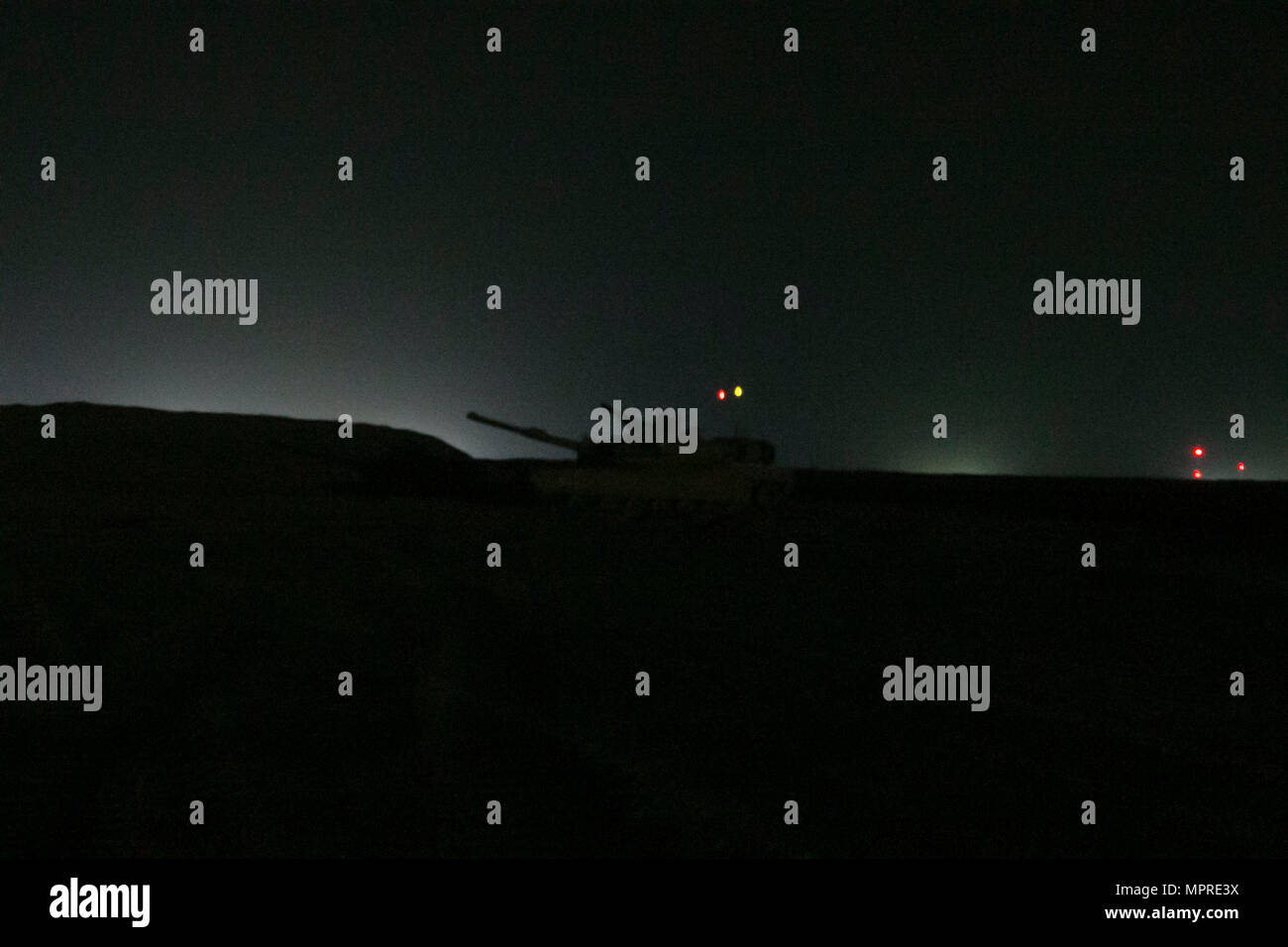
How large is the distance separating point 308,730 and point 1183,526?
875 inches

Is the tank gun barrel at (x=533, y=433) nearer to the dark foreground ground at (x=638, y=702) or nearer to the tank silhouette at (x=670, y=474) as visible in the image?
the tank silhouette at (x=670, y=474)

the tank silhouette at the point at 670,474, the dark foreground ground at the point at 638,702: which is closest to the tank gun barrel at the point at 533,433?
the tank silhouette at the point at 670,474

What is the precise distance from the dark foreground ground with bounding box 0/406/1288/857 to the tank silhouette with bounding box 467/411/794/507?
6.50 m

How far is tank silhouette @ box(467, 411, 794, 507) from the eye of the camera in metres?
26.5

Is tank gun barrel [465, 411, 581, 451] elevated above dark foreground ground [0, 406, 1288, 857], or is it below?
above

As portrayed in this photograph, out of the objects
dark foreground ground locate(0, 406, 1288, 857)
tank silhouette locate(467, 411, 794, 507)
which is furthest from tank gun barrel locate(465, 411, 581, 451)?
dark foreground ground locate(0, 406, 1288, 857)

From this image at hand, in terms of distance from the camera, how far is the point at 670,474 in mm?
26812

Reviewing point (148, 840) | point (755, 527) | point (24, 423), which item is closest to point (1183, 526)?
point (755, 527)

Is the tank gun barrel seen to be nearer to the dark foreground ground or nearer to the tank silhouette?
the tank silhouette

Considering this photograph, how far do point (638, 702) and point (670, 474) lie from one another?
18774mm

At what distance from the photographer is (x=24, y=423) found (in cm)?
7125

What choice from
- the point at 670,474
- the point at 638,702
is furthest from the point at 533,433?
the point at 638,702
